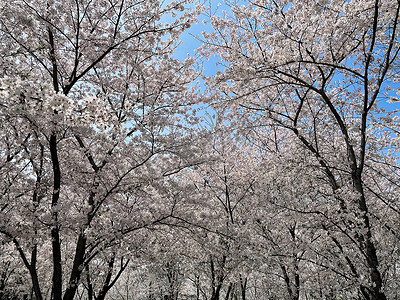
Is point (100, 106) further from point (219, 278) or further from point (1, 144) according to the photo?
point (219, 278)

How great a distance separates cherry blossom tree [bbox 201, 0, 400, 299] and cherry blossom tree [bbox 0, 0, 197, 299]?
1.66 m

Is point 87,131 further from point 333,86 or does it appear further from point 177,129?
point 333,86

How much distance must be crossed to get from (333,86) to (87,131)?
7.23m

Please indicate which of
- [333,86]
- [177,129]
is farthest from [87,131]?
[333,86]

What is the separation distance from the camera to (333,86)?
8414 millimetres

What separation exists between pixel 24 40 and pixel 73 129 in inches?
92.3

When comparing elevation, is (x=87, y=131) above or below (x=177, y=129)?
below

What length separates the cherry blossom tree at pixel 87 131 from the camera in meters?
5.54

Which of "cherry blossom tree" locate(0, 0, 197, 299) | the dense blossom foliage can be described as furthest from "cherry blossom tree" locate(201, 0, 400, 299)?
"cherry blossom tree" locate(0, 0, 197, 299)

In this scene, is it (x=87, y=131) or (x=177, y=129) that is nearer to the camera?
(x=87, y=131)

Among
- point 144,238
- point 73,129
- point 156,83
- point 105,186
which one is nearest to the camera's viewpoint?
point 73,129

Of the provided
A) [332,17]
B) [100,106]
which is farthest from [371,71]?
[100,106]

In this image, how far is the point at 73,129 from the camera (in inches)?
207

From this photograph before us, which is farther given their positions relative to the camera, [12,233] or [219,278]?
[219,278]
